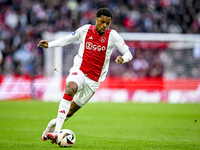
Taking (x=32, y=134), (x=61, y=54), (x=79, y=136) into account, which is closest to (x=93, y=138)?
(x=79, y=136)

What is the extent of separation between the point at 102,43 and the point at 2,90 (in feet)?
42.4

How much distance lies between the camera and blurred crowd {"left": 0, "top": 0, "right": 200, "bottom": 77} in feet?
69.5

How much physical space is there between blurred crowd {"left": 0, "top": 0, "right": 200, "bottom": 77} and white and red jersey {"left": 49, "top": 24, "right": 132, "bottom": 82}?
12.5 metres

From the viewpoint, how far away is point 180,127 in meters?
9.98

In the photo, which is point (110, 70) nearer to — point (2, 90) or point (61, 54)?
point (61, 54)

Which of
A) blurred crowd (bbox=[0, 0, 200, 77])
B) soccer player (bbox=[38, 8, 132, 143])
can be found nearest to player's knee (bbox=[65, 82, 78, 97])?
soccer player (bbox=[38, 8, 132, 143])

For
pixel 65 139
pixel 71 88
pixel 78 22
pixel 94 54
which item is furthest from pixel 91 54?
pixel 78 22

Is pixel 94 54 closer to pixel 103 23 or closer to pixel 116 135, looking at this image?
pixel 103 23

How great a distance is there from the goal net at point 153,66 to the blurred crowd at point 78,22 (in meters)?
0.07

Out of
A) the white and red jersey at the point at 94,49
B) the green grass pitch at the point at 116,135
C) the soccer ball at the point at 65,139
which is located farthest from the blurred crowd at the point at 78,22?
the soccer ball at the point at 65,139

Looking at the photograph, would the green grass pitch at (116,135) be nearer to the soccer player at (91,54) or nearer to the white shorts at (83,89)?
the soccer player at (91,54)

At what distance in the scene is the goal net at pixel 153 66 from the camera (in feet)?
66.2

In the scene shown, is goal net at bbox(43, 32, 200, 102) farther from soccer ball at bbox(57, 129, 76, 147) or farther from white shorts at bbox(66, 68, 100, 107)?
soccer ball at bbox(57, 129, 76, 147)

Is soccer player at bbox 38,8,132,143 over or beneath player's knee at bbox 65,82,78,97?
over
